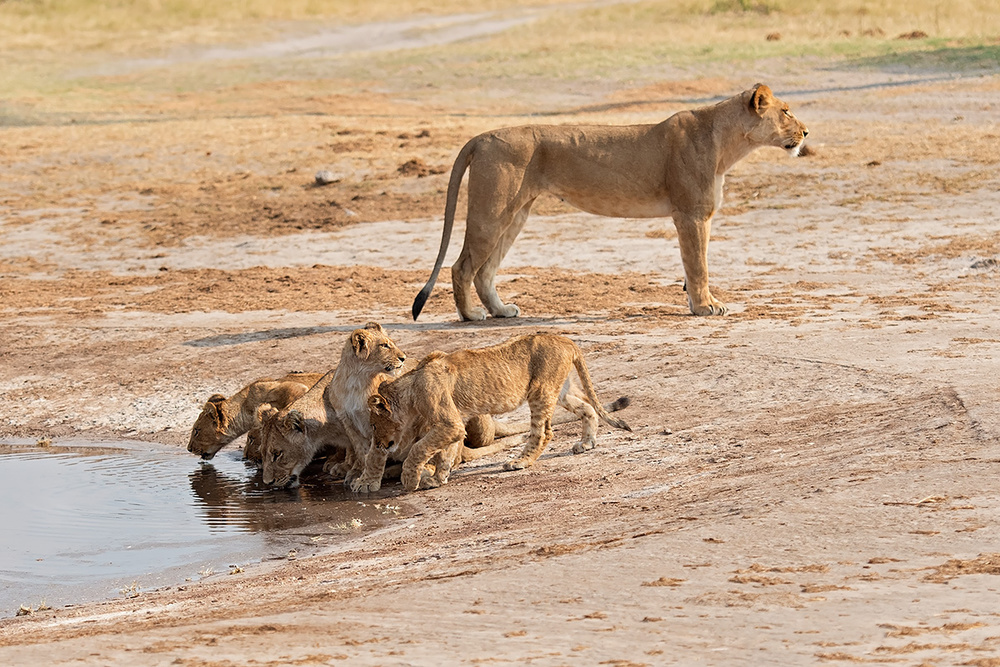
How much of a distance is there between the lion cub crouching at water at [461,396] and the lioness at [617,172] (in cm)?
299

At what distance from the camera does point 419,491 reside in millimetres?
7695

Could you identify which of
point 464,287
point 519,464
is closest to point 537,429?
point 519,464

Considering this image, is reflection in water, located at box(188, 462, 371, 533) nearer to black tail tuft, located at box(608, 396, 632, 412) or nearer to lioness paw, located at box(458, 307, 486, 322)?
black tail tuft, located at box(608, 396, 632, 412)

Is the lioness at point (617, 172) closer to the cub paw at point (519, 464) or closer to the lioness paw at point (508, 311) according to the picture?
the lioness paw at point (508, 311)

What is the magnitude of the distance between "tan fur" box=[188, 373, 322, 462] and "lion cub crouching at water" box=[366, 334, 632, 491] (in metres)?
1.29

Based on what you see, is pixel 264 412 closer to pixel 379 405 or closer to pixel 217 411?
pixel 217 411

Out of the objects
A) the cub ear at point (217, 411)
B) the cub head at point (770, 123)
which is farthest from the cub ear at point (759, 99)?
the cub ear at point (217, 411)

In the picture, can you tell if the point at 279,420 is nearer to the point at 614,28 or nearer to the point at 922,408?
the point at 922,408

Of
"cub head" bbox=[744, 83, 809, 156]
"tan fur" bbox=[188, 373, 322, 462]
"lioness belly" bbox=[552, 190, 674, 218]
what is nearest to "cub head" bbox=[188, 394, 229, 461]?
"tan fur" bbox=[188, 373, 322, 462]

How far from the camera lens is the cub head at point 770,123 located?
11047 mm

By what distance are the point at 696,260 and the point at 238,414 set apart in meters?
3.71

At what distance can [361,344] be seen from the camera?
7.88 meters

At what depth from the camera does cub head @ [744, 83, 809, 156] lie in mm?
11047

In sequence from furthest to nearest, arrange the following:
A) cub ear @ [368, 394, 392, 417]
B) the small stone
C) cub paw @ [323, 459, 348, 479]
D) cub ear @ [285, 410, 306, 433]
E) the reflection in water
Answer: the small stone → cub paw @ [323, 459, 348, 479] → cub ear @ [285, 410, 306, 433] → cub ear @ [368, 394, 392, 417] → the reflection in water
